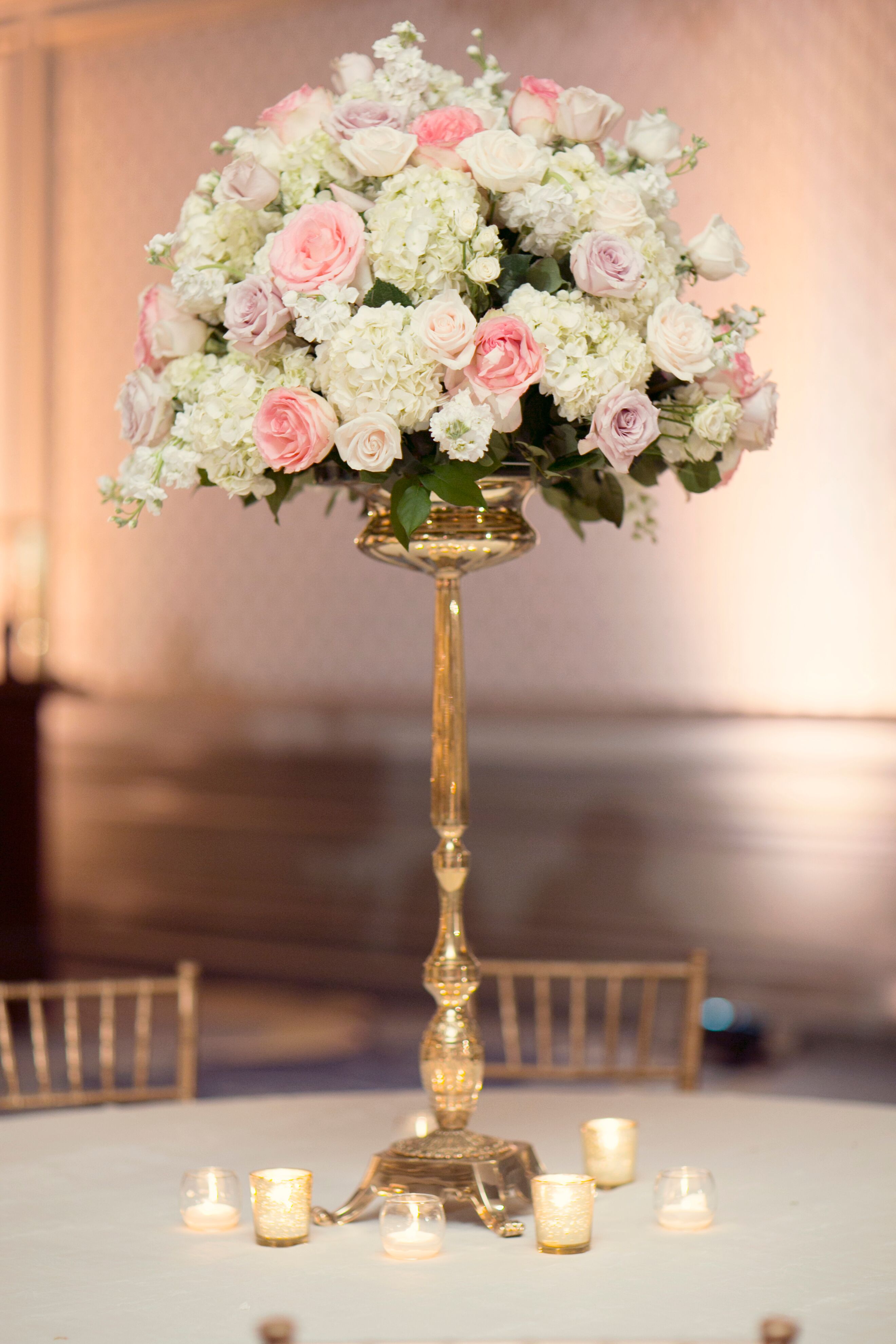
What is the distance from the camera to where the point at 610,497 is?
1.74 metres

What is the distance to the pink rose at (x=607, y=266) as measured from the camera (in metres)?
1.47

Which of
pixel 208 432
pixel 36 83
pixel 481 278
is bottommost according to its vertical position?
pixel 208 432

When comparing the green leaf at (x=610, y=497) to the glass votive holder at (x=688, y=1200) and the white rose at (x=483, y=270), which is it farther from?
the glass votive holder at (x=688, y=1200)

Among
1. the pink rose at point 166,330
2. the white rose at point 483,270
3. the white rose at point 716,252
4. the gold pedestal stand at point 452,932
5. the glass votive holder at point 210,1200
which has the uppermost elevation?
the white rose at point 716,252

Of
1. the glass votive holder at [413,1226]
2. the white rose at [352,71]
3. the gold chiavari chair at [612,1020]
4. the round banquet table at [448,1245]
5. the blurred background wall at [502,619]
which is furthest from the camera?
the blurred background wall at [502,619]

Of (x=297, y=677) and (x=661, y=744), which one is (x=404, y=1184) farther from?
(x=297, y=677)

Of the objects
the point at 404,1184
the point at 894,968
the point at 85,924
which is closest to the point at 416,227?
the point at 404,1184

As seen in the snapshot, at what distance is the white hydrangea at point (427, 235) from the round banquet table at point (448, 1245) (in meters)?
0.84

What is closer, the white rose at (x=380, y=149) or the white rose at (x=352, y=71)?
the white rose at (x=380, y=149)

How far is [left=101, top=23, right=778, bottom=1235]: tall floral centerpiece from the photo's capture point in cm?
146

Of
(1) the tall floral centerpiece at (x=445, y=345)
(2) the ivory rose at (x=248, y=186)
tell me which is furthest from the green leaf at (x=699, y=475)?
(2) the ivory rose at (x=248, y=186)

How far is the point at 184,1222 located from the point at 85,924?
204 inches

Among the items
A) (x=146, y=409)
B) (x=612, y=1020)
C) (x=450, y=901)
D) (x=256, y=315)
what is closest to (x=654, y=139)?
(x=256, y=315)

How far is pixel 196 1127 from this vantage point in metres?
1.93
